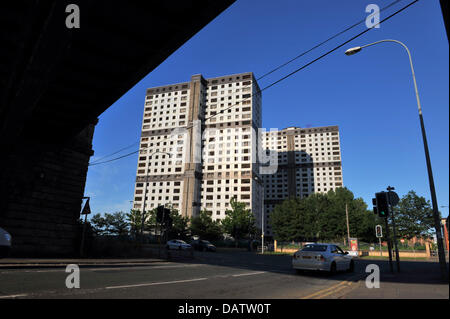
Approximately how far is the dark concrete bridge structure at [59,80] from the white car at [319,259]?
9487 millimetres

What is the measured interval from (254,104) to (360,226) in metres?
51.1

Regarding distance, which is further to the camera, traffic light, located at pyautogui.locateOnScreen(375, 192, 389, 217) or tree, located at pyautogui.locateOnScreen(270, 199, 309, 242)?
tree, located at pyautogui.locateOnScreen(270, 199, 309, 242)

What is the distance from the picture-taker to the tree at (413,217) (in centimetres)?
6041

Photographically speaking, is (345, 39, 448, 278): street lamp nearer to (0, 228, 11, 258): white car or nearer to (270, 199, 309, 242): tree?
(0, 228, 11, 258): white car

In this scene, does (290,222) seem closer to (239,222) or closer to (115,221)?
(239,222)

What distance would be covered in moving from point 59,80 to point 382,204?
1419cm

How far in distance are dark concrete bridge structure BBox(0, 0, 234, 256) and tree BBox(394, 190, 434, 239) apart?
68.0 m

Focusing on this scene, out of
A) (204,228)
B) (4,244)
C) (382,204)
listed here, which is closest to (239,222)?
(204,228)

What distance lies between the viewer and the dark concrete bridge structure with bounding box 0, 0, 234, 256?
6.56m

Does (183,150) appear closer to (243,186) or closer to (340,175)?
(243,186)

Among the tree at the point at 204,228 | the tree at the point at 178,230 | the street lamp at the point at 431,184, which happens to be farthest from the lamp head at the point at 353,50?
the tree at the point at 204,228

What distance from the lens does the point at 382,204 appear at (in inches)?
503

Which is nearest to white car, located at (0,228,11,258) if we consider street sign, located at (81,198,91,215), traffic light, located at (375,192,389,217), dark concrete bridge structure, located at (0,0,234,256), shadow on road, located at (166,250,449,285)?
dark concrete bridge structure, located at (0,0,234,256)
